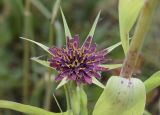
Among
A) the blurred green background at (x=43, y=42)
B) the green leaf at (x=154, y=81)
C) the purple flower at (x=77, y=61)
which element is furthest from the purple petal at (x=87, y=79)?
the blurred green background at (x=43, y=42)

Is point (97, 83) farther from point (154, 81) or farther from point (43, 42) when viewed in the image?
point (43, 42)

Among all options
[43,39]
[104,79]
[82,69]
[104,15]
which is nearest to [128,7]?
[82,69]

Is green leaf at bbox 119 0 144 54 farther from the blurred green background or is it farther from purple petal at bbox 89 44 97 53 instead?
the blurred green background

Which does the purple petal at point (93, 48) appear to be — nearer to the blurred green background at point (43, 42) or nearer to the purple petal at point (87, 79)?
the purple petal at point (87, 79)

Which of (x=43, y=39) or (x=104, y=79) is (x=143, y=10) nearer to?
(x=104, y=79)

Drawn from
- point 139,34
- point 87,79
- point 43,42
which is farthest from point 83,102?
point 43,42

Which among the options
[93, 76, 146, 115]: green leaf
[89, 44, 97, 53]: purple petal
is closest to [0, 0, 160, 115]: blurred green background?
[89, 44, 97, 53]: purple petal
